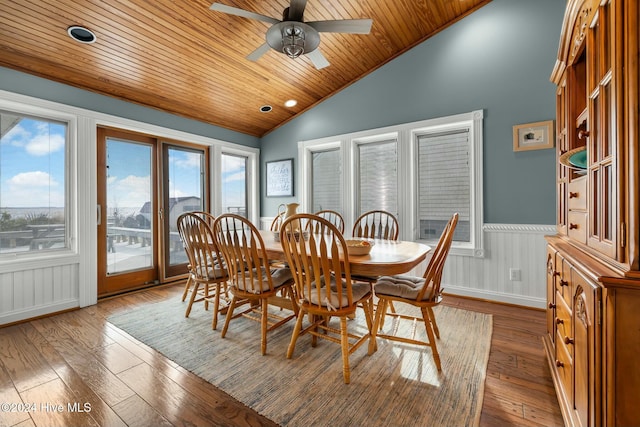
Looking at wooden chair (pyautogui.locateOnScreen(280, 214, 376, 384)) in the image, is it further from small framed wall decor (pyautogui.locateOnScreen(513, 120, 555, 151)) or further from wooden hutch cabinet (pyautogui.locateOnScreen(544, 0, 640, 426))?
small framed wall decor (pyautogui.locateOnScreen(513, 120, 555, 151))

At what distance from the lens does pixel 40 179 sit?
2.92 metres

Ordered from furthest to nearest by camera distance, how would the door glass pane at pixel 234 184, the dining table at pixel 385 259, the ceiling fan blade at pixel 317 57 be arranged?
the door glass pane at pixel 234 184, the ceiling fan blade at pixel 317 57, the dining table at pixel 385 259

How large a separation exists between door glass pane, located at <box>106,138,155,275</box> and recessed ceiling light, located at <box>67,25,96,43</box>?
3.95ft

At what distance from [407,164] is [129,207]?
3610 millimetres

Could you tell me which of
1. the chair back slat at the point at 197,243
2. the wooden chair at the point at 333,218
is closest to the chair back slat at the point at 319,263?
the chair back slat at the point at 197,243

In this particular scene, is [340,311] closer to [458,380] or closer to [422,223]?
[458,380]

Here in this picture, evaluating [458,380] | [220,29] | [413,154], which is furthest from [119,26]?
[458,380]

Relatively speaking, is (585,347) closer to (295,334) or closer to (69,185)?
(295,334)

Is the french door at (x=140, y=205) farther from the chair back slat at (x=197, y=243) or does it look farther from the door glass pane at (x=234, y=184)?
the chair back slat at (x=197, y=243)

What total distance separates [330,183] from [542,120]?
271cm

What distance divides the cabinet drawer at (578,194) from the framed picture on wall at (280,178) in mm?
3774

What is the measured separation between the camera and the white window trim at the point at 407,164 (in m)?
3.21

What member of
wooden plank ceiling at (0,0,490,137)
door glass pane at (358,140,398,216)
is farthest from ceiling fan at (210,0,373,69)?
door glass pane at (358,140,398,216)

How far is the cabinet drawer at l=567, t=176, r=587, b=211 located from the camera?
1.32 meters
